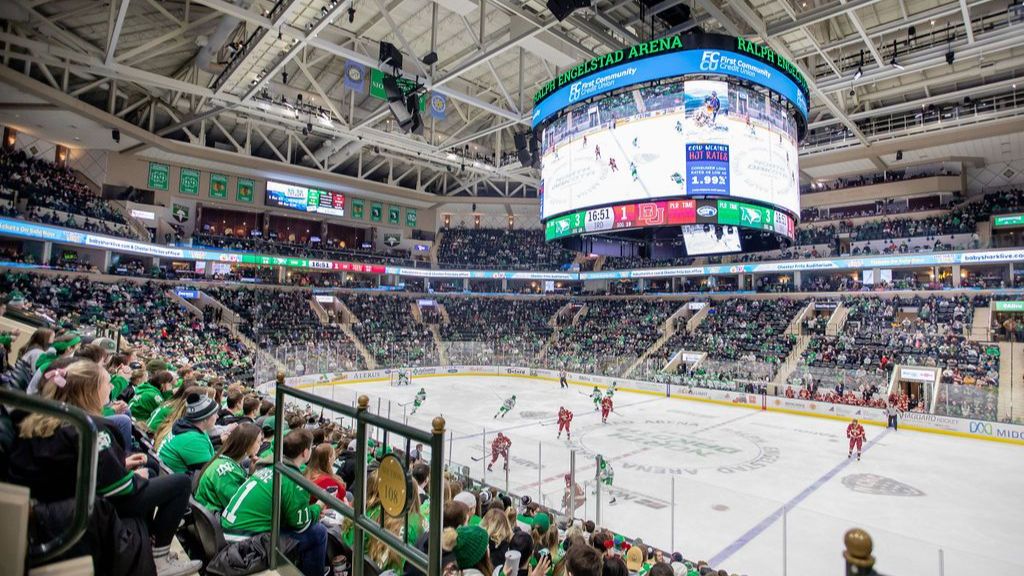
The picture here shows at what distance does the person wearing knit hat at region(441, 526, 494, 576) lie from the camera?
124 inches

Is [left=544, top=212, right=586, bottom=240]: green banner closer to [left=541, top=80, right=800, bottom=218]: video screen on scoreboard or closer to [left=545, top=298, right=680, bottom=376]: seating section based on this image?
[left=541, top=80, right=800, bottom=218]: video screen on scoreboard

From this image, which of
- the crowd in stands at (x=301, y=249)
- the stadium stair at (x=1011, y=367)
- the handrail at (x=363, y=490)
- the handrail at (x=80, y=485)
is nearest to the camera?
the handrail at (x=80, y=485)

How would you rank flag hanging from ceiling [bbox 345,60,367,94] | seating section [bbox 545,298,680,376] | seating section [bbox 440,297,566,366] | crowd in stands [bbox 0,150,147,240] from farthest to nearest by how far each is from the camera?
seating section [bbox 440,297,566,366]
seating section [bbox 545,298,680,376]
crowd in stands [bbox 0,150,147,240]
flag hanging from ceiling [bbox 345,60,367,94]

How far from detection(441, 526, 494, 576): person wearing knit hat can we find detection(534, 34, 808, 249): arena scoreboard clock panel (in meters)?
10.3

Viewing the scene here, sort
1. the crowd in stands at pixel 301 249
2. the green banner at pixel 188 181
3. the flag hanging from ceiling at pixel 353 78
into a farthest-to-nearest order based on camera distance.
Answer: the crowd in stands at pixel 301 249
the green banner at pixel 188 181
the flag hanging from ceiling at pixel 353 78

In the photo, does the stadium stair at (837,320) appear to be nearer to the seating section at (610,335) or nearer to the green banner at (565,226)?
the seating section at (610,335)

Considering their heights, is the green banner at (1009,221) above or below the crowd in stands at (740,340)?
above

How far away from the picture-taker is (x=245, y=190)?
1462 inches

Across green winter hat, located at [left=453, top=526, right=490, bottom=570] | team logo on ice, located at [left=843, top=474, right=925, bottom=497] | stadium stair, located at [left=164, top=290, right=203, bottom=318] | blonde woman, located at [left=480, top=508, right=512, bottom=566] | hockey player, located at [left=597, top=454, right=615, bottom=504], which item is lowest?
team logo on ice, located at [left=843, top=474, right=925, bottom=497]

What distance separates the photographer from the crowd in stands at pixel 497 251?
4788 cm

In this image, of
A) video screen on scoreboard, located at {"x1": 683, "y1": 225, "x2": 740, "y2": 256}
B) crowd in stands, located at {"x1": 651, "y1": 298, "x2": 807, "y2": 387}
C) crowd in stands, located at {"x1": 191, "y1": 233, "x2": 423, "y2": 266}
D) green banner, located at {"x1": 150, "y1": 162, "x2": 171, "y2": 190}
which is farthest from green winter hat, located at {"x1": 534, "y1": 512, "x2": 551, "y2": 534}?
green banner, located at {"x1": 150, "y1": 162, "x2": 171, "y2": 190}

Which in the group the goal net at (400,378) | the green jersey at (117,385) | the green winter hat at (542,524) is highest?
the green jersey at (117,385)

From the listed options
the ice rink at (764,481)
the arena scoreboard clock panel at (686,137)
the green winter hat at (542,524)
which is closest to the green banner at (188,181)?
the ice rink at (764,481)

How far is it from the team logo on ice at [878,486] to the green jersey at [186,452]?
13.7 m
